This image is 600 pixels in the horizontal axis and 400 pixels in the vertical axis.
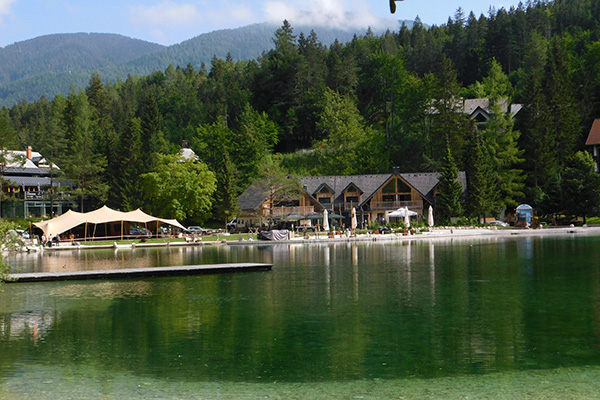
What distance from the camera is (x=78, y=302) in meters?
24.2

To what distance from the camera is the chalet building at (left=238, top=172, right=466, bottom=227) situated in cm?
7669

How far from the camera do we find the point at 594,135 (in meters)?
80.9

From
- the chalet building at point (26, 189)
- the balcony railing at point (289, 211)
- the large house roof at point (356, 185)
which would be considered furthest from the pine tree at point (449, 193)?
the chalet building at point (26, 189)

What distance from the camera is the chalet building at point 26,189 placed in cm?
8150

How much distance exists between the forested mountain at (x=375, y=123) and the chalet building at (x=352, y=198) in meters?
3.06

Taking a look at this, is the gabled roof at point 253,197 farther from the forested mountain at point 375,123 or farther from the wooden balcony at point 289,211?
the forested mountain at point 375,123

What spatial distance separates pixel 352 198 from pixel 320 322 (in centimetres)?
6156

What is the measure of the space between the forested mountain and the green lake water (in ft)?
149

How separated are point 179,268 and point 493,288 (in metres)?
15.7

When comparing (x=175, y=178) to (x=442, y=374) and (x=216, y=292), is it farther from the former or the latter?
(x=442, y=374)

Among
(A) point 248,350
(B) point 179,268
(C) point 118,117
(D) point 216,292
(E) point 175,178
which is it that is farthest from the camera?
(C) point 118,117

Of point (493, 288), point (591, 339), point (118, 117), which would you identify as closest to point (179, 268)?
point (493, 288)

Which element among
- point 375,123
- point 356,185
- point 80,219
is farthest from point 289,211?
point 375,123

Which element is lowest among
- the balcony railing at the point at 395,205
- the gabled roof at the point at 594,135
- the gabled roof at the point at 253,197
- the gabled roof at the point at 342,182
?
the balcony railing at the point at 395,205
